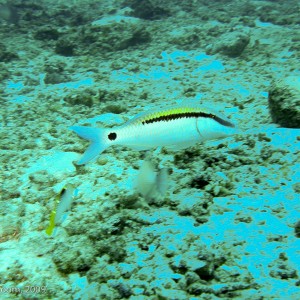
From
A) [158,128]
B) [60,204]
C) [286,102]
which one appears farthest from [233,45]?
[60,204]

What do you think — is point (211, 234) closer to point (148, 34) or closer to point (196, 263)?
point (196, 263)

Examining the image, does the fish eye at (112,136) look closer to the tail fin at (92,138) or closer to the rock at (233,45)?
the tail fin at (92,138)

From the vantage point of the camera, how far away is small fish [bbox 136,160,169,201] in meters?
3.27

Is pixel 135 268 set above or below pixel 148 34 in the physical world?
below

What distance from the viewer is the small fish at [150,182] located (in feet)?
10.7

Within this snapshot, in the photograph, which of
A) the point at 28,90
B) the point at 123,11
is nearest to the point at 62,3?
the point at 123,11

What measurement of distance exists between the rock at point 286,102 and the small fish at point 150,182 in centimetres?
223

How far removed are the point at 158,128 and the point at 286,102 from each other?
263cm

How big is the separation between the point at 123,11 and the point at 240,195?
42.8ft

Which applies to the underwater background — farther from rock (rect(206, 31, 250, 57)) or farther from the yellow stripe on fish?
the yellow stripe on fish

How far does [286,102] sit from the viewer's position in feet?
14.3

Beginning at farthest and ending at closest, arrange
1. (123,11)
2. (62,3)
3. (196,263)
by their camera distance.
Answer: (62,3) < (123,11) < (196,263)

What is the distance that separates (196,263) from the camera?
2.49 meters

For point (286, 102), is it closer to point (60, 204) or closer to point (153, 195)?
point (153, 195)
